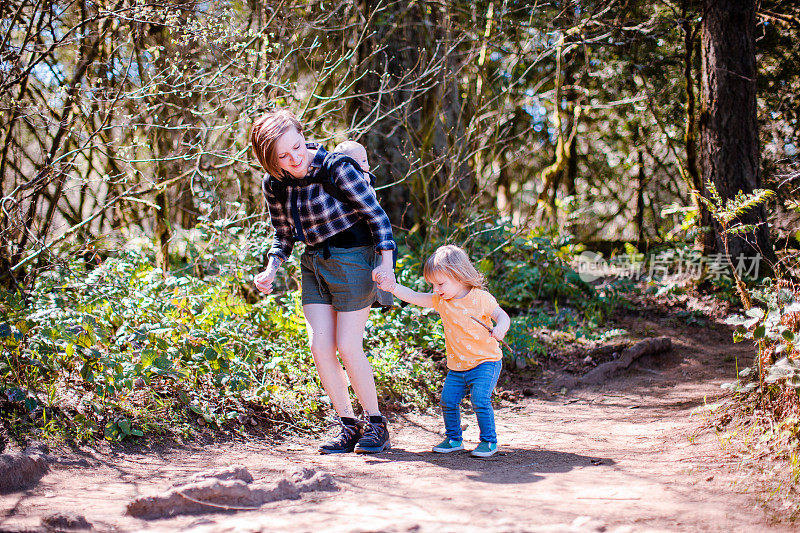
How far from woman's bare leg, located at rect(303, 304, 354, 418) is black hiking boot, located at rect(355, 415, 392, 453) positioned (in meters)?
0.21

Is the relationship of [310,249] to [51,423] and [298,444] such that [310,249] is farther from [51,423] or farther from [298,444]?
[51,423]

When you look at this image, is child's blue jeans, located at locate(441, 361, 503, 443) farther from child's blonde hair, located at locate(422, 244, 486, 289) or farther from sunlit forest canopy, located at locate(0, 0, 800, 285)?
sunlit forest canopy, located at locate(0, 0, 800, 285)

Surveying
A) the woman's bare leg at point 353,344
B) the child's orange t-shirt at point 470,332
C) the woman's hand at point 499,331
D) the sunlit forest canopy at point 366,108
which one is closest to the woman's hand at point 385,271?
the woman's bare leg at point 353,344

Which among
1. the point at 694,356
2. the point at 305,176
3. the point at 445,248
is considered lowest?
the point at 694,356

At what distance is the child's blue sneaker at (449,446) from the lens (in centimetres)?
344

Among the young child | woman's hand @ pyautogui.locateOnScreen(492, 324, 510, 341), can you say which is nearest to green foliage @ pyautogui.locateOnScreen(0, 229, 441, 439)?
the young child

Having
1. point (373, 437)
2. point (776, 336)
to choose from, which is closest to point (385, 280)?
point (373, 437)

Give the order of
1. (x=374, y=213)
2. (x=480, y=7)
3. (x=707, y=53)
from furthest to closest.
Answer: (x=480, y=7) < (x=707, y=53) < (x=374, y=213)

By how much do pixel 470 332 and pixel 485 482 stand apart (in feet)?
2.72

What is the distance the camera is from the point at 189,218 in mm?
7199

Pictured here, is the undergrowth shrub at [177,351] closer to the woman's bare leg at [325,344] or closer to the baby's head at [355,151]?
the woman's bare leg at [325,344]

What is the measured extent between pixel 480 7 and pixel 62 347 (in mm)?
5797

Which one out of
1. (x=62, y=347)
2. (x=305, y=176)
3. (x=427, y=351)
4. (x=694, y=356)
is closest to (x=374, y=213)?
(x=305, y=176)

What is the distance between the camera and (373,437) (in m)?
3.38
